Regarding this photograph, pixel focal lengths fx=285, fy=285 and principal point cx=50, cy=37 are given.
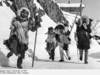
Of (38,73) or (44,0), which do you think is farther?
(44,0)

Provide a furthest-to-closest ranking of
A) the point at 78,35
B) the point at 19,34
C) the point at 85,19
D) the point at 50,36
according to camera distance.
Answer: the point at 50,36, the point at 78,35, the point at 85,19, the point at 19,34

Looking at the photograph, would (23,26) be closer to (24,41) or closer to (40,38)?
(24,41)

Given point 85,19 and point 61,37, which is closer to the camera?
point 85,19

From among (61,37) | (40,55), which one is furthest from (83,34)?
(40,55)

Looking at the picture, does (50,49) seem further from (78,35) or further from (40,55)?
(78,35)

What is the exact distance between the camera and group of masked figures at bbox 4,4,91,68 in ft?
24.0

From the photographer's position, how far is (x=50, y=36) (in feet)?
34.6

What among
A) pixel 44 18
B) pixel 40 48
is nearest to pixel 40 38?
pixel 40 48

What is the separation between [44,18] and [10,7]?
11.5ft

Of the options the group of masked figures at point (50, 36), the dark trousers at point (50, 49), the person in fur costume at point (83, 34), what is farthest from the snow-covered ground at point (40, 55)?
the person in fur costume at point (83, 34)

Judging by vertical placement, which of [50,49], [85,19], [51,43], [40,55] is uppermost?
[85,19]

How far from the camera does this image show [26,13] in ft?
23.7

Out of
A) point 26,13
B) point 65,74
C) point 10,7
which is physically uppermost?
point 10,7

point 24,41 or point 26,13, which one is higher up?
point 26,13
